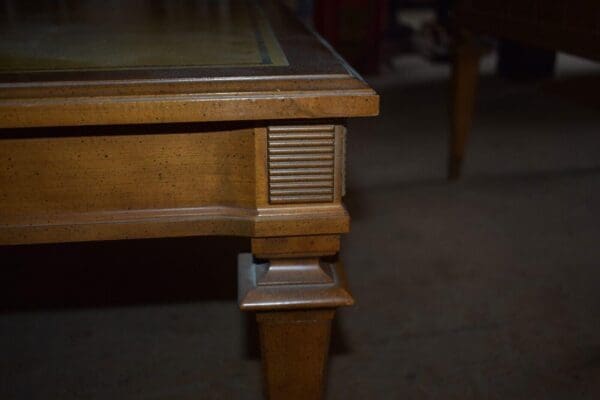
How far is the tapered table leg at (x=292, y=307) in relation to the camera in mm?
606

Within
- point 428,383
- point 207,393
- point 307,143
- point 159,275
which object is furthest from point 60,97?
point 159,275

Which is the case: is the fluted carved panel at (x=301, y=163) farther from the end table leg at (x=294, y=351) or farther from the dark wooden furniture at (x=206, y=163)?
the end table leg at (x=294, y=351)

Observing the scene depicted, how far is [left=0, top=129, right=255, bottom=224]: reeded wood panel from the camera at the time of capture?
551 millimetres

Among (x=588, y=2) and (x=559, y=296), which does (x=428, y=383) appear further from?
(x=588, y=2)

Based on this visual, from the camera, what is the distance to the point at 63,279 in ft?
4.25

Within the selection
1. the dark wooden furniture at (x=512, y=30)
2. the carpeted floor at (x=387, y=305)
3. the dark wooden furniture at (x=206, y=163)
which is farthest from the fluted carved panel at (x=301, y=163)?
the dark wooden furniture at (x=512, y=30)

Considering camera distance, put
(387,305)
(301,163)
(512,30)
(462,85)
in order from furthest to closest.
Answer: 1. (462,85)
2. (512,30)
3. (387,305)
4. (301,163)

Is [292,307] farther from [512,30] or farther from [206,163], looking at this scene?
[512,30]

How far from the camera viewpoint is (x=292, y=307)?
61cm

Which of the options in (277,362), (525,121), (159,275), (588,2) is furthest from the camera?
(525,121)

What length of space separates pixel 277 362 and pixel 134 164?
0.25 meters

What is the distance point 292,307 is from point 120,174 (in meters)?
0.20

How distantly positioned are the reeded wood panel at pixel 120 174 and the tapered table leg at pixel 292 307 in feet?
0.25

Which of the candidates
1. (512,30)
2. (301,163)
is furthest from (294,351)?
(512,30)
